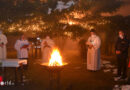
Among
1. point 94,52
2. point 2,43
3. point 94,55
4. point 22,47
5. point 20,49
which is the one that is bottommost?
point 94,55

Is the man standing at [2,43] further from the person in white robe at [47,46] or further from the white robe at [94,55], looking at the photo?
the white robe at [94,55]

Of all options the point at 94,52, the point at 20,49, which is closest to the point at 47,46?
the point at 20,49

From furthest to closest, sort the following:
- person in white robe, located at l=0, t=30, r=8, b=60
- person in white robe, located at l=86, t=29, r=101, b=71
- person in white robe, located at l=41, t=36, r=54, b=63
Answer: person in white robe, located at l=41, t=36, r=54, b=63
person in white robe, located at l=0, t=30, r=8, b=60
person in white robe, located at l=86, t=29, r=101, b=71

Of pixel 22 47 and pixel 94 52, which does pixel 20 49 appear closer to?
pixel 22 47

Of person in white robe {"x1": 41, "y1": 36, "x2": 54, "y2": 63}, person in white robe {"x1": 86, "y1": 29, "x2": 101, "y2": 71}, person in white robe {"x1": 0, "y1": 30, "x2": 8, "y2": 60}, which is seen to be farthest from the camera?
person in white robe {"x1": 41, "y1": 36, "x2": 54, "y2": 63}

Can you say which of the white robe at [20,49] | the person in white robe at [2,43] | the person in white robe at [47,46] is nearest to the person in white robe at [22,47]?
the white robe at [20,49]

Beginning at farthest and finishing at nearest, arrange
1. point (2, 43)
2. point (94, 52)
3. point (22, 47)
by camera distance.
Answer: point (2, 43) < point (94, 52) < point (22, 47)

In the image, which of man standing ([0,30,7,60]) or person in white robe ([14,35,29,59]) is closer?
person in white robe ([14,35,29,59])

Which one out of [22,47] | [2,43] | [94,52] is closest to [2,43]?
[2,43]

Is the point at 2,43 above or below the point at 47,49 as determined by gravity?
above

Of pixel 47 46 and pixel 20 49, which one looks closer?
pixel 20 49

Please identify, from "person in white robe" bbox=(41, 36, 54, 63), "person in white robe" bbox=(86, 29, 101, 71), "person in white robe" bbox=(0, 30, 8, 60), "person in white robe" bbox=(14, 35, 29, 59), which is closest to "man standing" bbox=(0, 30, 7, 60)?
"person in white robe" bbox=(0, 30, 8, 60)

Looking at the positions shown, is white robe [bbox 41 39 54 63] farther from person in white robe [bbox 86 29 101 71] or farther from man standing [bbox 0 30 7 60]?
person in white robe [bbox 86 29 101 71]

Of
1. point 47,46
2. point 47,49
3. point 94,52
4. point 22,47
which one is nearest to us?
point 22,47
